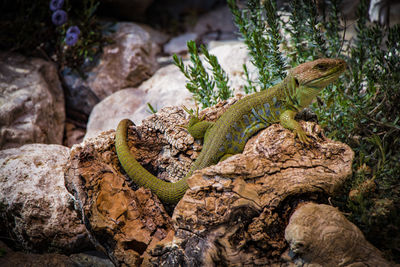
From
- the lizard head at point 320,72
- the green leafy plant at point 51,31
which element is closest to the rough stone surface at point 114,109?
the green leafy plant at point 51,31

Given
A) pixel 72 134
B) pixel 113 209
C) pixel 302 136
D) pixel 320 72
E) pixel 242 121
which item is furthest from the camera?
pixel 72 134

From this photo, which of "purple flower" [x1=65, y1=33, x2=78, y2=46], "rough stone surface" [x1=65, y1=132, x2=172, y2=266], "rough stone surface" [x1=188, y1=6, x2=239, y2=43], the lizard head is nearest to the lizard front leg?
the lizard head

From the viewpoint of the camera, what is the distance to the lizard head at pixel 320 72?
3494 mm

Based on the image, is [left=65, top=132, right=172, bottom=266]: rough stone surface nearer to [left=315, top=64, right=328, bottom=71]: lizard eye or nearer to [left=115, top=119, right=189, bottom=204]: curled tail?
[left=115, top=119, right=189, bottom=204]: curled tail

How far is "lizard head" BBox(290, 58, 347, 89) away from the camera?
11.5 feet

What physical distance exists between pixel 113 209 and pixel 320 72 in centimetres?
292

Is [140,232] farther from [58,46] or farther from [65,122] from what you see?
[58,46]

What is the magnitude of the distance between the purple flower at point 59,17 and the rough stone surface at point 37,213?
3898mm

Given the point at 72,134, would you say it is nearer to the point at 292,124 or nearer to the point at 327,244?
the point at 292,124

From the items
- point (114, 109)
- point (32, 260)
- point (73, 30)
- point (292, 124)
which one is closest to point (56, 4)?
point (73, 30)

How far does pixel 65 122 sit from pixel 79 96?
0.75m

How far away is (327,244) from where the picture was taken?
2.45 meters

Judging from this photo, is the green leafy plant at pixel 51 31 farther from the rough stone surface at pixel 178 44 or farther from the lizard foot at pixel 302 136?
the lizard foot at pixel 302 136

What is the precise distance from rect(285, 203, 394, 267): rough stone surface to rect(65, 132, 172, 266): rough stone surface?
146 centimetres
